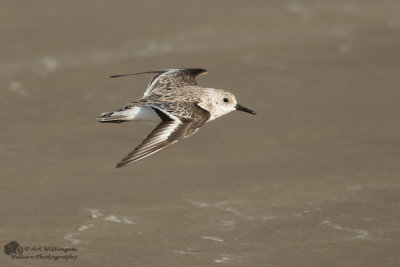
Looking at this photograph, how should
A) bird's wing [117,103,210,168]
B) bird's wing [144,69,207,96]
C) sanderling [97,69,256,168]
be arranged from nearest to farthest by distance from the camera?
bird's wing [117,103,210,168] → sanderling [97,69,256,168] → bird's wing [144,69,207,96]

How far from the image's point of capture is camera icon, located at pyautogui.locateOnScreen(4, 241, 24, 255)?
950cm

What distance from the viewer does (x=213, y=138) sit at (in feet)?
44.0

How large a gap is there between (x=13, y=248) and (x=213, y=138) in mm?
4555

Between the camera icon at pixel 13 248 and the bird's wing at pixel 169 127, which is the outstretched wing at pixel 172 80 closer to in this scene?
the bird's wing at pixel 169 127

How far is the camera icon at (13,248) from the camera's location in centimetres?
950

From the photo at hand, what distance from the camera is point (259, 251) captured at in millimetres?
9891

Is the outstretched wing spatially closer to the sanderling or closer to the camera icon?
the sanderling

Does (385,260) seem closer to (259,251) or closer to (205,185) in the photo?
(259,251)

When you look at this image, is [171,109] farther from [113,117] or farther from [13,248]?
[13,248]

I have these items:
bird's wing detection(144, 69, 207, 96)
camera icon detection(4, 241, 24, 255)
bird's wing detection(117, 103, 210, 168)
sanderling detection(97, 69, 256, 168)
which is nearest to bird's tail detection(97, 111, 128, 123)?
sanderling detection(97, 69, 256, 168)

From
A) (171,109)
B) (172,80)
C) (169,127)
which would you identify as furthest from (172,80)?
(169,127)

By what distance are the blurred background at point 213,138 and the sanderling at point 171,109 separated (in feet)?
4.04

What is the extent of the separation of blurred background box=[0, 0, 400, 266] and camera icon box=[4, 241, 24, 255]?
12cm

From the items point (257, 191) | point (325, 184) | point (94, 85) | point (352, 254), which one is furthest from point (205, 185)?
point (94, 85)
